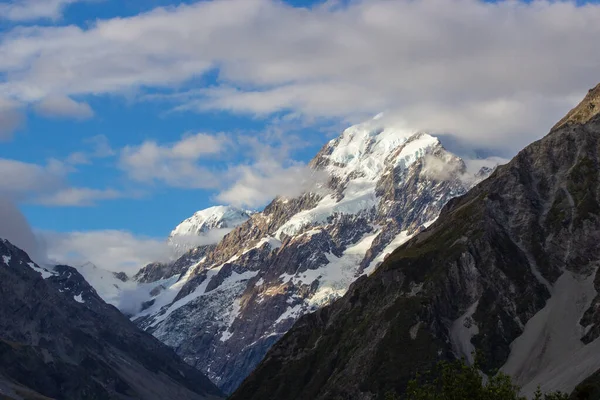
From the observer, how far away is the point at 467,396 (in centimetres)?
14575

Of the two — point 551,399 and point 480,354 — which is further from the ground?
point 480,354

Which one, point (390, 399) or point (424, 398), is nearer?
point (424, 398)

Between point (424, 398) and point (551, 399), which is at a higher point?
point (424, 398)

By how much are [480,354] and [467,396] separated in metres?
10.9

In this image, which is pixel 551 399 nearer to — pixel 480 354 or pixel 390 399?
pixel 480 354

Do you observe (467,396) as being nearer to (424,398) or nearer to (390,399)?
(424,398)

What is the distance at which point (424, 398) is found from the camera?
148500 mm

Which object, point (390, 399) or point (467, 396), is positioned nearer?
point (467, 396)

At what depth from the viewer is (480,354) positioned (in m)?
155

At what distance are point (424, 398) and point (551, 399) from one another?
1913 centimetres

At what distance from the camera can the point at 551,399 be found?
149500mm

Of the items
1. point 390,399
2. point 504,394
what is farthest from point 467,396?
point 390,399

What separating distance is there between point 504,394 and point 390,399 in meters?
21.5

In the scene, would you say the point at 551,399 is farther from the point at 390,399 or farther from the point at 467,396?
the point at 390,399
